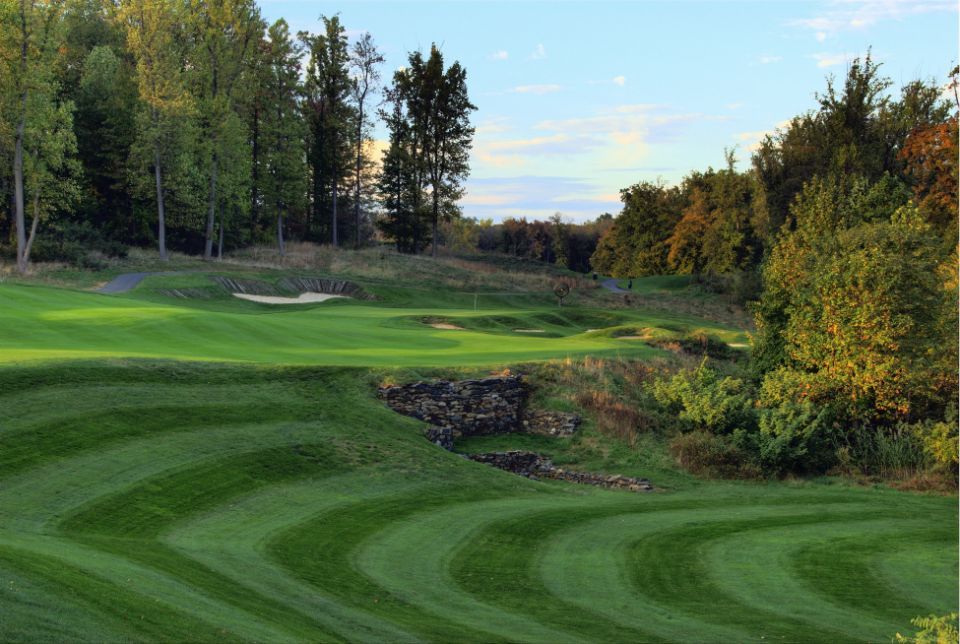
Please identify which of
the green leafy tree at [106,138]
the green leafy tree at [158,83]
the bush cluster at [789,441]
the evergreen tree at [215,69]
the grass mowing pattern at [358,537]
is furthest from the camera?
the evergreen tree at [215,69]

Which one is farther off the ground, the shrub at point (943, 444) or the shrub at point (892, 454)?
the shrub at point (943, 444)

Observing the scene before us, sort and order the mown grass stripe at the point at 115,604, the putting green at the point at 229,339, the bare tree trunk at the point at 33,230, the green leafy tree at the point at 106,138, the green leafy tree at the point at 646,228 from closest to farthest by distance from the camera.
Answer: the mown grass stripe at the point at 115,604
the putting green at the point at 229,339
the bare tree trunk at the point at 33,230
the green leafy tree at the point at 106,138
the green leafy tree at the point at 646,228

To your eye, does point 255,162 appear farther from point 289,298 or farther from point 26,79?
point 26,79

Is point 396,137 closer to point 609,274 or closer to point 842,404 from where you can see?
point 609,274

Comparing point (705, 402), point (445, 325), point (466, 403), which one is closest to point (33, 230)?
point (445, 325)

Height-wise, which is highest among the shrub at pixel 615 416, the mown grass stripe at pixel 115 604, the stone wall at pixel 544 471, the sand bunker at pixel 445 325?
the sand bunker at pixel 445 325

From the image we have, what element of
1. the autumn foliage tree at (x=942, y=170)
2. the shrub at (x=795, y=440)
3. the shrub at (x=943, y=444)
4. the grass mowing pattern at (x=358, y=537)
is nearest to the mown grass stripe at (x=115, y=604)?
the grass mowing pattern at (x=358, y=537)

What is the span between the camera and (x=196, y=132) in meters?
67.9

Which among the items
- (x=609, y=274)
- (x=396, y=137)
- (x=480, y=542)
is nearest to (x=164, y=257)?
(x=396, y=137)

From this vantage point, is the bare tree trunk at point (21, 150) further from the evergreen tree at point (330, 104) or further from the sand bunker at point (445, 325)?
the evergreen tree at point (330, 104)

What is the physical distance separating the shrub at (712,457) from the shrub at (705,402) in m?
0.85

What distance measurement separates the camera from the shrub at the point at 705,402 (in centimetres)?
2956

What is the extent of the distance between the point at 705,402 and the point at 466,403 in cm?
791

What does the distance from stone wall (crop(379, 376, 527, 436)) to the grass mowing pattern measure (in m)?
1.27
